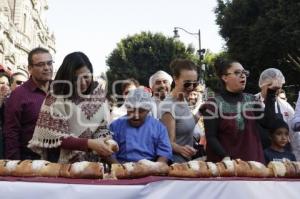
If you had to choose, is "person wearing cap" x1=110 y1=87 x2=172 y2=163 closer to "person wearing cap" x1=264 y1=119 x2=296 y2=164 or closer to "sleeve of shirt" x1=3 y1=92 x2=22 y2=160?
"sleeve of shirt" x1=3 y1=92 x2=22 y2=160

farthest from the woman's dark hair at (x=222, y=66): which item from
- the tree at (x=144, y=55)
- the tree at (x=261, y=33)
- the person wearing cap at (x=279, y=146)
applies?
the tree at (x=144, y=55)

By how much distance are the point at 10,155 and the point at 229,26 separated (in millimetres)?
27850

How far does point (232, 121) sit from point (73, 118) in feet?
4.02

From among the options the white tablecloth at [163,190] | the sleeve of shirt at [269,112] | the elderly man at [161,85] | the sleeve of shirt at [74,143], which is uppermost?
the elderly man at [161,85]

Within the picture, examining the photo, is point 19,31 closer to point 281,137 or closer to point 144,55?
Result: point 144,55

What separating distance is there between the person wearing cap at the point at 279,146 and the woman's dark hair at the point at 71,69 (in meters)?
1.96

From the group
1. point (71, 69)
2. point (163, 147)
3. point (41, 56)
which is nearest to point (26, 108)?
point (41, 56)

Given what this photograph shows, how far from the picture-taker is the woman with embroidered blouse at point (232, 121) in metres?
3.66

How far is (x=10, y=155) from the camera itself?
138 inches

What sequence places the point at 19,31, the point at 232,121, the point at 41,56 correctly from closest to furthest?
the point at 232,121
the point at 41,56
the point at 19,31

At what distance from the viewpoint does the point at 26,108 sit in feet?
12.1

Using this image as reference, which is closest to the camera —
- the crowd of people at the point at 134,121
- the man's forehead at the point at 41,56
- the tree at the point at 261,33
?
the crowd of people at the point at 134,121

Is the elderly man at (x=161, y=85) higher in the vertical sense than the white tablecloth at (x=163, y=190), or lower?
higher

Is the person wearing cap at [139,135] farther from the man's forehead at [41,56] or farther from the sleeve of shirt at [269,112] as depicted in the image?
the sleeve of shirt at [269,112]
